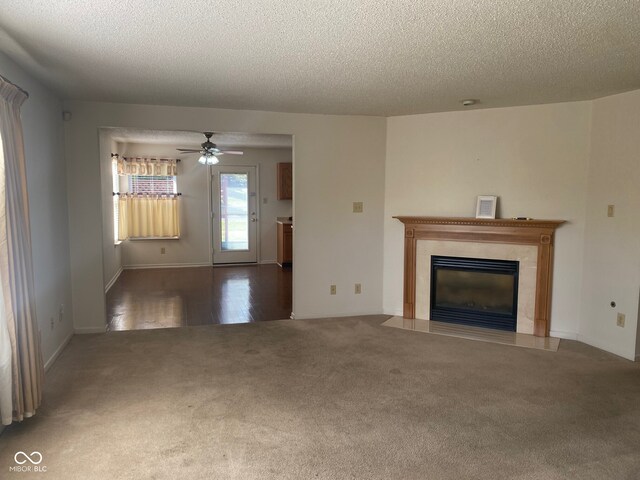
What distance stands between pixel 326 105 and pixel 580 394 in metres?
3.25

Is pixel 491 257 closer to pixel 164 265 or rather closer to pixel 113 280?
pixel 113 280

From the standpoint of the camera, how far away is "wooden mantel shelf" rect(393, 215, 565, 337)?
449cm

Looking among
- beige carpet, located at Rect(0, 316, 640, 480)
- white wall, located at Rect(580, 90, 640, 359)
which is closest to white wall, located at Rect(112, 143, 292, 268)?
beige carpet, located at Rect(0, 316, 640, 480)

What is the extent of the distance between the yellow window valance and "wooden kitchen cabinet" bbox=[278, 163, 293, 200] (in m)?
1.90

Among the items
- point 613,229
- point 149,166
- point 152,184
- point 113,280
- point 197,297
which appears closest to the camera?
point 613,229

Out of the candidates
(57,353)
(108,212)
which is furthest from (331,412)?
(108,212)

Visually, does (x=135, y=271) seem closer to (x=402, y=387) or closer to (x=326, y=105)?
(x=326, y=105)

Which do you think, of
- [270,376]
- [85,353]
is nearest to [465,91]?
[270,376]

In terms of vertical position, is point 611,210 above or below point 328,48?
below

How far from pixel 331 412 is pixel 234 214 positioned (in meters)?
6.39

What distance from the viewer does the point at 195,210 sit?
28.0ft

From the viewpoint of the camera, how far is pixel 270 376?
11.4 ft

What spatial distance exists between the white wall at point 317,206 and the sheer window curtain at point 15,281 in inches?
69.4

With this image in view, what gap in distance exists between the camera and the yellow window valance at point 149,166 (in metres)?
7.87
